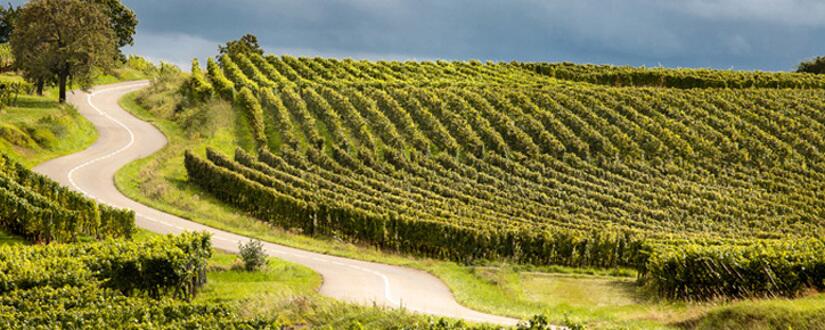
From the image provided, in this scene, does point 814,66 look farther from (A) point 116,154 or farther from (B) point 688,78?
(A) point 116,154

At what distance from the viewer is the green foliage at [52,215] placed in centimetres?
2973

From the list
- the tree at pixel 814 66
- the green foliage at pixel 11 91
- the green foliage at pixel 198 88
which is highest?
the tree at pixel 814 66

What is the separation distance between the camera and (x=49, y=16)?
2534 inches

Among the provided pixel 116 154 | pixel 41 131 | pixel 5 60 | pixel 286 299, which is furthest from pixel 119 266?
pixel 5 60

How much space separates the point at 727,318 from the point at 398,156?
1417 inches

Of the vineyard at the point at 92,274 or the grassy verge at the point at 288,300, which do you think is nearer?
the vineyard at the point at 92,274

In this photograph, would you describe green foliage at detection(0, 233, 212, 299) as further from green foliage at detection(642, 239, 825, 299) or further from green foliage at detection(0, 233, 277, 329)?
green foliage at detection(642, 239, 825, 299)

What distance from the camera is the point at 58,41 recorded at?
6456 centimetres

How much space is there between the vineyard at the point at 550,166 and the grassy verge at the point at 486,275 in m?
1.15

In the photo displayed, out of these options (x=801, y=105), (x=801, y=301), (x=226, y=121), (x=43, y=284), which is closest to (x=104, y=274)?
(x=43, y=284)

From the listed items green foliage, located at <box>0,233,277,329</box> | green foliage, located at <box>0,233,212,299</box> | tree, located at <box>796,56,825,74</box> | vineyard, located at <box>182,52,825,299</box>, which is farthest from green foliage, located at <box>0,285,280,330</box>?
tree, located at <box>796,56,825,74</box>

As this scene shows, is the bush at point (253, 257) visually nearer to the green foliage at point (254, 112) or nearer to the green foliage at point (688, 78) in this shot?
the green foliage at point (254, 112)

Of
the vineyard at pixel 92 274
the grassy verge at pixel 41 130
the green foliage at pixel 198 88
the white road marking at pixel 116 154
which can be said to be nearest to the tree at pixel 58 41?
the grassy verge at pixel 41 130

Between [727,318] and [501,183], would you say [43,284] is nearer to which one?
[727,318]
